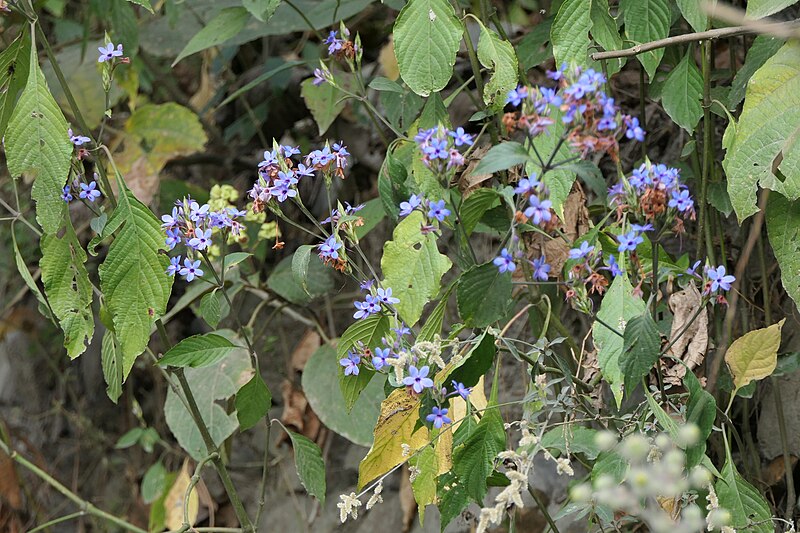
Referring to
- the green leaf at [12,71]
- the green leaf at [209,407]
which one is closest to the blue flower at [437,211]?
the green leaf at [12,71]

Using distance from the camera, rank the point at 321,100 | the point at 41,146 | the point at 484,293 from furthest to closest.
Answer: the point at 321,100 < the point at 41,146 < the point at 484,293

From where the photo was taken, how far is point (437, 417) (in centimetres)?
119

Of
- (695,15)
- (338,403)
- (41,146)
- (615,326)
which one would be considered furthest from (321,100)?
(615,326)

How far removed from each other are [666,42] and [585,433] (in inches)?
23.5

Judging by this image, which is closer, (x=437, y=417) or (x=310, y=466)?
(x=437, y=417)

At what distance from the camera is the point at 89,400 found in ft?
10.5

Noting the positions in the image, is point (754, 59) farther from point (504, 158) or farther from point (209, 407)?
point (209, 407)

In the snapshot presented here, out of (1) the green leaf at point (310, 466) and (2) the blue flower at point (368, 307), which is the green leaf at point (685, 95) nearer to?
(2) the blue flower at point (368, 307)

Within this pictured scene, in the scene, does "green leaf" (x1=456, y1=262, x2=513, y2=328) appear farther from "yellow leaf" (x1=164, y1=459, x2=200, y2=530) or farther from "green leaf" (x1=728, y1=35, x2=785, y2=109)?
"yellow leaf" (x1=164, y1=459, x2=200, y2=530)

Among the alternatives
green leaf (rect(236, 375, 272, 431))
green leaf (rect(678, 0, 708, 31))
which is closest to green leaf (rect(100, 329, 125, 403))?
green leaf (rect(236, 375, 272, 431))

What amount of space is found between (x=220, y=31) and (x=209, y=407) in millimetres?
824

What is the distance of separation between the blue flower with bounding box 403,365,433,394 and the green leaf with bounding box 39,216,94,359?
59 centimetres

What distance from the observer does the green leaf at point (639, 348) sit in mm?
1106

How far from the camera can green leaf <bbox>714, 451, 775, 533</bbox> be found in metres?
1.27
